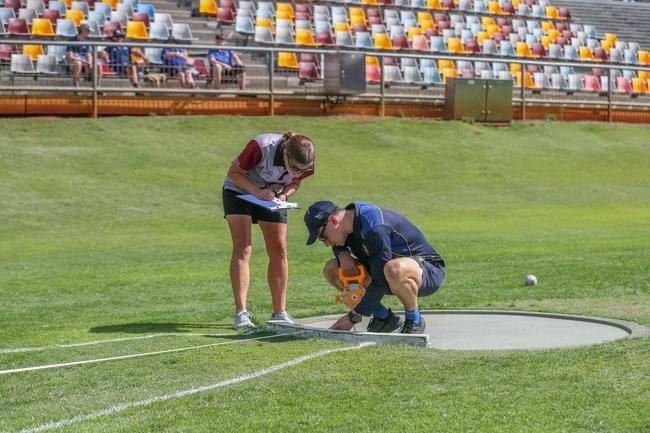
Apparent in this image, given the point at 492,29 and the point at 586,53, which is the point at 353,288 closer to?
the point at 492,29

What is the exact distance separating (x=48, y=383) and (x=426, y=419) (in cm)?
274

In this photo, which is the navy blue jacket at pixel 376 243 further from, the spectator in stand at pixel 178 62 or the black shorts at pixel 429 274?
the spectator in stand at pixel 178 62

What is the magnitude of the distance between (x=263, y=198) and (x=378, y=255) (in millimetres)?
1451

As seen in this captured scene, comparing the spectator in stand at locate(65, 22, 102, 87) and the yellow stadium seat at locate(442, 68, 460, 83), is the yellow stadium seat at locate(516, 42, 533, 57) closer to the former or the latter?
the yellow stadium seat at locate(442, 68, 460, 83)

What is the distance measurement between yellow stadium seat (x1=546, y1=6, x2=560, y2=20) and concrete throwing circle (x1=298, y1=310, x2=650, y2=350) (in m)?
36.2

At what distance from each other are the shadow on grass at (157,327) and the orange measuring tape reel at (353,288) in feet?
4.61

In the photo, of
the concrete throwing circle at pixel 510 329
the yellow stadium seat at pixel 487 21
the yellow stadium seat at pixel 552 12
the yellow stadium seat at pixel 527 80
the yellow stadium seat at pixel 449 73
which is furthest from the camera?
the yellow stadium seat at pixel 552 12

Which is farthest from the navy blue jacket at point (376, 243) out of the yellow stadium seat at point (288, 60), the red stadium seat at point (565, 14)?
the red stadium seat at point (565, 14)

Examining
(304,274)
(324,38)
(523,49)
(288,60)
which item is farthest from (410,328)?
(523,49)

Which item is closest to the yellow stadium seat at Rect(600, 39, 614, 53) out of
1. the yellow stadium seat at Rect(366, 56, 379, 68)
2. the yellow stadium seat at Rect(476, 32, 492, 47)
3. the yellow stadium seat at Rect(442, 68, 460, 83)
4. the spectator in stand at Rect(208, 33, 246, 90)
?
the yellow stadium seat at Rect(476, 32, 492, 47)

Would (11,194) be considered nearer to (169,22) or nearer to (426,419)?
(169,22)

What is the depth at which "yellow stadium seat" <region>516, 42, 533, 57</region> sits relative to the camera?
132ft

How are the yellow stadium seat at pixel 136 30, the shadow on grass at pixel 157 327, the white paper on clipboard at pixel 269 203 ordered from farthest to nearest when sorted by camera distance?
the yellow stadium seat at pixel 136 30, the shadow on grass at pixel 157 327, the white paper on clipboard at pixel 269 203

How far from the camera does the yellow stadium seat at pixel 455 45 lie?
123 feet
